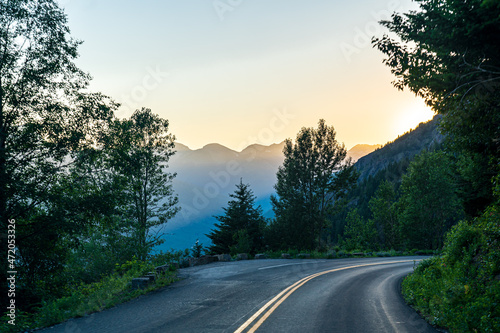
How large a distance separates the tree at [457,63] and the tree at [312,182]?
2236 cm

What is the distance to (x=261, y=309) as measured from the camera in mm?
7359

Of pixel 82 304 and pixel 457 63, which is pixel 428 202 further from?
pixel 82 304

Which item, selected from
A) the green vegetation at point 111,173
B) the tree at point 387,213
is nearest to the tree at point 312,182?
the green vegetation at point 111,173

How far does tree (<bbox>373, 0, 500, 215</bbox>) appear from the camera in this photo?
26.1 feet

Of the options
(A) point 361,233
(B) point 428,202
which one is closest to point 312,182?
(B) point 428,202

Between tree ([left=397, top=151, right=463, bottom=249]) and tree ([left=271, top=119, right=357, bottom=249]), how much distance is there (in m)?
17.1

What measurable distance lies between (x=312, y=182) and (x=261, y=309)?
94.0ft

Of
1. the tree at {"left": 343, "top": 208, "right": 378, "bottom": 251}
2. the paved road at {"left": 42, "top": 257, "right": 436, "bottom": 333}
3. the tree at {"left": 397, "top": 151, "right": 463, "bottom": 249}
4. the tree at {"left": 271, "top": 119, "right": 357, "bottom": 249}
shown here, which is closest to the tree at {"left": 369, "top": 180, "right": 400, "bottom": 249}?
the tree at {"left": 343, "top": 208, "right": 378, "bottom": 251}

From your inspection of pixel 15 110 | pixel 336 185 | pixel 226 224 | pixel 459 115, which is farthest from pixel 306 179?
pixel 15 110

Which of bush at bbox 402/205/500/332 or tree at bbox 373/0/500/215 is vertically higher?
tree at bbox 373/0/500/215

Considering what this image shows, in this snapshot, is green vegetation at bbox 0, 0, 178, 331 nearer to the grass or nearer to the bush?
the grass

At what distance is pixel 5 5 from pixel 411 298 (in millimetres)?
21226

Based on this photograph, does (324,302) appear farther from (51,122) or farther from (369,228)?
(369,228)

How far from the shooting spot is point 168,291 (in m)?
10.1
